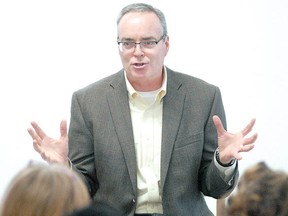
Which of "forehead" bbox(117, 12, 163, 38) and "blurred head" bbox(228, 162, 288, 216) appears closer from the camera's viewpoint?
"blurred head" bbox(228, 162, 288, 216)

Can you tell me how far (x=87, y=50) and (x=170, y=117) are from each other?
0.94 meters

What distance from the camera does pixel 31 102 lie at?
380 centimetres

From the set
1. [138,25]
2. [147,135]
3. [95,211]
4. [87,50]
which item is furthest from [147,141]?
[95,211]

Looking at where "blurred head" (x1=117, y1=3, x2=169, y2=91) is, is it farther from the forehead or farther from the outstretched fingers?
the outstretched fingers

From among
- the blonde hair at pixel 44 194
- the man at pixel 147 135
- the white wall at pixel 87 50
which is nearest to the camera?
the blonde hair at pixel 44 194

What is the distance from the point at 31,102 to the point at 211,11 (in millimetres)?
1096

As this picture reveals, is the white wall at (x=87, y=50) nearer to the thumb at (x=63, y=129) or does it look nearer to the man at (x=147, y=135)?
the man at (x=147, y=135)

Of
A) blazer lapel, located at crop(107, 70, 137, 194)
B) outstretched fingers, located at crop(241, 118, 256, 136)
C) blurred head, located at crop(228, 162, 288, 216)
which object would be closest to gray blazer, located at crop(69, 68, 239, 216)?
blazer lapel, located at crop(107, 70, 137, 194)

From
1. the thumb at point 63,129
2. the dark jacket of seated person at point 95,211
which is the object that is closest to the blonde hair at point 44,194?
the dark jacket of seated person at point 95,211

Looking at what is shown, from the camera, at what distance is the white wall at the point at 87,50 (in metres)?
3.79

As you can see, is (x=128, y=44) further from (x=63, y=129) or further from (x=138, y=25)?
(x=63, y=129)

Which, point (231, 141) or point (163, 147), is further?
point (163, 147)

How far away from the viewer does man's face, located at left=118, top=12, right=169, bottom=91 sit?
3.01 meters

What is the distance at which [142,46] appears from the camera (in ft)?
9.95
